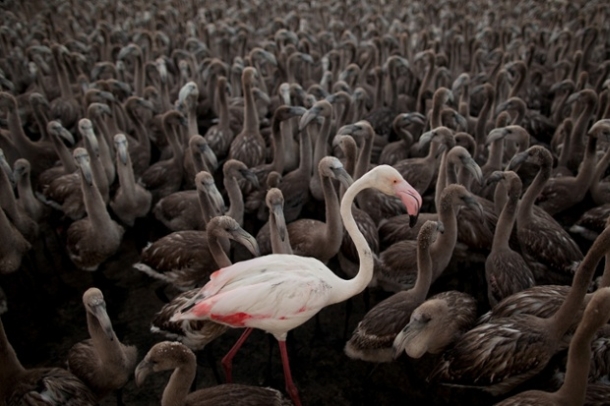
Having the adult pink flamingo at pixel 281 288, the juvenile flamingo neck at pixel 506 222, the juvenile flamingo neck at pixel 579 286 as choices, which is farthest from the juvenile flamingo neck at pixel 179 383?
the juvenile flamingo neck at pixel 506 222

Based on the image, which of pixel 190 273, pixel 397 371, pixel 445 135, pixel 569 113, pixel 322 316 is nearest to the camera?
pixel 397 371

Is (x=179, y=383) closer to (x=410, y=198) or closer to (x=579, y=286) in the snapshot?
(x=410, y=198)

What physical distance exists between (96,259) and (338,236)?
9.94 ft

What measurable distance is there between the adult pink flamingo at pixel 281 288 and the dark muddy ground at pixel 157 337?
1219 mm

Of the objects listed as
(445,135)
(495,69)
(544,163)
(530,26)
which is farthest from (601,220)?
(530,26)

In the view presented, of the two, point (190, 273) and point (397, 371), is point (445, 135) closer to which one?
point (397, 371)

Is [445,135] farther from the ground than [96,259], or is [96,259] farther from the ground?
[445,135]

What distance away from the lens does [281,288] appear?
13.4 feet

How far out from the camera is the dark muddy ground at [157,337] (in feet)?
16.6

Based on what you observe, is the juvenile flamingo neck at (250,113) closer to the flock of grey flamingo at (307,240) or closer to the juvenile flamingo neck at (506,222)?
the flock of grey flamingo at (307,240)

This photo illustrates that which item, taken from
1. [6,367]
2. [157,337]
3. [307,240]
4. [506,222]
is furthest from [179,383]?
[506,222]

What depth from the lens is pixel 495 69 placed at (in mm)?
11023

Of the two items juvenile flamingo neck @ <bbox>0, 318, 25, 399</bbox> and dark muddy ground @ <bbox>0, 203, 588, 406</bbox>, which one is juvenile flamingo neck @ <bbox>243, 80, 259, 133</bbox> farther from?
juvenile flamingo neck @ <bbox>0, 318, 25, 399</bbox>

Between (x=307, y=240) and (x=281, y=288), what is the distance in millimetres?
1769
